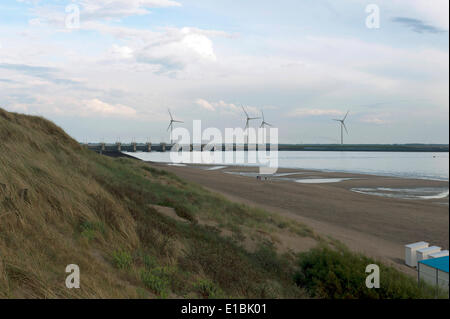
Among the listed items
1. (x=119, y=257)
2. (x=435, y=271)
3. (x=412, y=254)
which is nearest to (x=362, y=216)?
(x=412, y=254)

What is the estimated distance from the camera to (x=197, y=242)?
954cm

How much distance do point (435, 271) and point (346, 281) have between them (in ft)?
19.8

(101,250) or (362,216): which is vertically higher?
(101,250)

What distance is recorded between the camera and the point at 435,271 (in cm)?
1227

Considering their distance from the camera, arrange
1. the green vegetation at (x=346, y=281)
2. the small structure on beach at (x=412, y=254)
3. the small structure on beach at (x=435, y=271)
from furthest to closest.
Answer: the small structure on beach at (x=412, y=254) → the small structure on beach at (x=435, y=271) → the green vegetation at (x=346, y=281)

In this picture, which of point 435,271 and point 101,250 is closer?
point 101,250

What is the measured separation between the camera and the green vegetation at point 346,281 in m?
7.92

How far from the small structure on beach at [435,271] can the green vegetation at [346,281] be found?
2688 millimetres

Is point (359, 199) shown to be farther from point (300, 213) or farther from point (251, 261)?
point (251, 261)

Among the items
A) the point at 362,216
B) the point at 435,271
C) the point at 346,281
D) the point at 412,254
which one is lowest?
the point at 362,216

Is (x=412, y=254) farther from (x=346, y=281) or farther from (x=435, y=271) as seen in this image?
(x=346, y=281)

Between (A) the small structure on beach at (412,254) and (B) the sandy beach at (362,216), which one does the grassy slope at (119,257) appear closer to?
(B) the sandy beach at (362,216)

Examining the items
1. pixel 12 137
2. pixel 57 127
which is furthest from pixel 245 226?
pixel 57 127

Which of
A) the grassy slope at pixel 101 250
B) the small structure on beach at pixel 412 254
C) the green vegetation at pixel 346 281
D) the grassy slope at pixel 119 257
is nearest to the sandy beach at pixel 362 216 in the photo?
the small structure on beach at pixel 412 254
